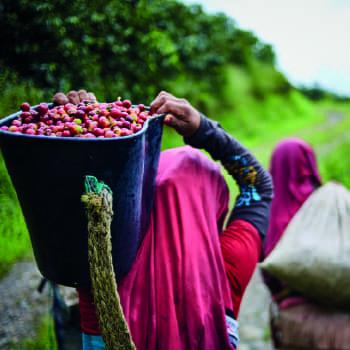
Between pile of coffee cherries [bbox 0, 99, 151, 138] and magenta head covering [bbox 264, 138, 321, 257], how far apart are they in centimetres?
254

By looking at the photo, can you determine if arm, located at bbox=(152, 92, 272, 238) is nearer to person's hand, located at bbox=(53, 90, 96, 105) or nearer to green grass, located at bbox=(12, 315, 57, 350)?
person's hand, located at bbox=(53, 90, 96, 105)

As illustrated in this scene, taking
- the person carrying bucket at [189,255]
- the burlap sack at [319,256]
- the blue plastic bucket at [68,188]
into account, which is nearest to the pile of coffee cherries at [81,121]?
the blue plastic bucket at [68,188]

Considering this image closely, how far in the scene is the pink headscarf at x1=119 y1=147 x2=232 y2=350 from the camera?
1229mm

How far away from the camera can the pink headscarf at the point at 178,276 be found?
4.03 feet

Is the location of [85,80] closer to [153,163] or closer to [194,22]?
[153,163]

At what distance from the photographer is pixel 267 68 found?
11.2 metres

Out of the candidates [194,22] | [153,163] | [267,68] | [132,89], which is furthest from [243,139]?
[153,163]

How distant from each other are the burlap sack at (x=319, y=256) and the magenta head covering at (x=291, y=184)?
0.42 metres

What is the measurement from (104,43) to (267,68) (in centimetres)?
961

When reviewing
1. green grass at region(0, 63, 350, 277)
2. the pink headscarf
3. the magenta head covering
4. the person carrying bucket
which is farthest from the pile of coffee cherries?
the magenta head covering

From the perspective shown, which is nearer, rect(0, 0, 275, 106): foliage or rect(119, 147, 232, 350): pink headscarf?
rect(119, 147, 232, 350): pink headscarf

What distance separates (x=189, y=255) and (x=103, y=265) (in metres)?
0.39

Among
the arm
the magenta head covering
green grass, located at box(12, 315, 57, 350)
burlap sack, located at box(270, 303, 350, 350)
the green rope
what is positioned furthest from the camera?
the magenta head covering

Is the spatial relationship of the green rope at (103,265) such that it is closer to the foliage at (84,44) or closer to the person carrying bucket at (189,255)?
the person carrying bucket at (189,255)
